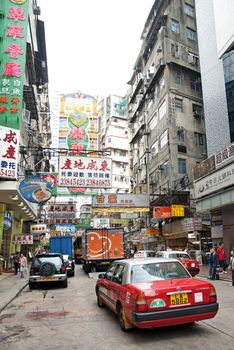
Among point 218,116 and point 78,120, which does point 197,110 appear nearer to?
point 218,116

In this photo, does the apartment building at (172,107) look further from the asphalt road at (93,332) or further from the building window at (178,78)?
the asphalt road at (93,332)

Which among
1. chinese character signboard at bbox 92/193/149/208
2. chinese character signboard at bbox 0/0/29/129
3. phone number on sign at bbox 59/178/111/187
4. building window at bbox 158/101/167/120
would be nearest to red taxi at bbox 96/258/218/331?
phone number on sign at bbox 59/178/111/187

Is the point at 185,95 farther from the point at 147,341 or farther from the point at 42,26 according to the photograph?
the point at 147,341

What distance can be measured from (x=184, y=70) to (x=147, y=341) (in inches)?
1410

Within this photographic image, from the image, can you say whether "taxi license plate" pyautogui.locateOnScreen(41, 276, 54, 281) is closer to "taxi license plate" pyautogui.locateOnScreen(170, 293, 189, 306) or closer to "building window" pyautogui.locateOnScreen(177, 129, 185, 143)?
"taxi license plate" pyautogui.locateOnScreen(170, 293, 189, 306)

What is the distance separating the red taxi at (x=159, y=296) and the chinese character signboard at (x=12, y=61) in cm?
1447

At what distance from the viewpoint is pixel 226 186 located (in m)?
18.7

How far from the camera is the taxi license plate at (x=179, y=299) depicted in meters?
5.80

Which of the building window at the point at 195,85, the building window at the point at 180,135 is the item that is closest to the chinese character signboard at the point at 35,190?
the building window at the point at 180,135

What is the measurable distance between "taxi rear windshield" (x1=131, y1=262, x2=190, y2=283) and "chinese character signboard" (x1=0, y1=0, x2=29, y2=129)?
14.5 m

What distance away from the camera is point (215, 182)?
66.1 feet

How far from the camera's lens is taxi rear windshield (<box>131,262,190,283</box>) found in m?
6.58

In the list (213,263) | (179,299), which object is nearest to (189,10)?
(213,263)

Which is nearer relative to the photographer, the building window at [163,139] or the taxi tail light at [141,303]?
the taxi tail light at [141,303]
